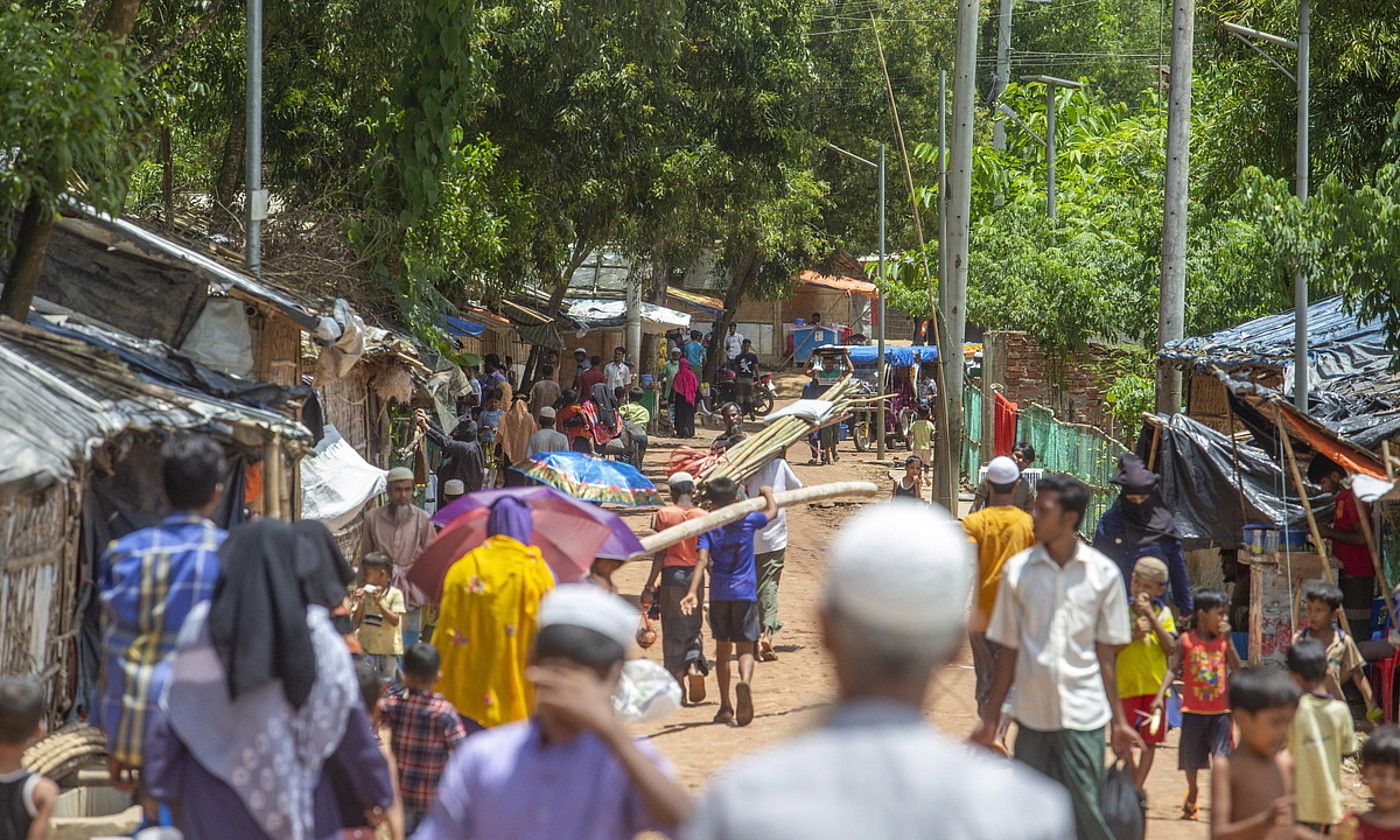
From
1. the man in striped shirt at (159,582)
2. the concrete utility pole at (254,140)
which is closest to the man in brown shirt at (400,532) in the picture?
the concrete utility pole at (254,140)

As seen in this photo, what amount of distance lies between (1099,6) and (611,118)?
4135 centimetres

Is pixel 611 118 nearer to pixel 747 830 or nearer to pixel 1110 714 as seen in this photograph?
pixel 1110 714

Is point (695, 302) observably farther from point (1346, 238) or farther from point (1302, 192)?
point (1346, 238)

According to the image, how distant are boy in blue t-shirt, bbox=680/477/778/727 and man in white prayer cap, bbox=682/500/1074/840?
8.35 meters

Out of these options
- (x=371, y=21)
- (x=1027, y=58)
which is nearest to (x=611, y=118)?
(x=371, y=21)

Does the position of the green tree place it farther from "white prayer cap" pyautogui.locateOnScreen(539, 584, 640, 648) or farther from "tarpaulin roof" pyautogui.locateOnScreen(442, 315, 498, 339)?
A: "tarpaulin roof" pyautogui.locateOnScreen(442, 315, 498, 339)

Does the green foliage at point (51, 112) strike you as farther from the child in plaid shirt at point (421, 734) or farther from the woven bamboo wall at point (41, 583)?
the child in plaid shirt at point (421, 734)

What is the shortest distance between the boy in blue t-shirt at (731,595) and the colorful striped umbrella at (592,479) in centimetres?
135

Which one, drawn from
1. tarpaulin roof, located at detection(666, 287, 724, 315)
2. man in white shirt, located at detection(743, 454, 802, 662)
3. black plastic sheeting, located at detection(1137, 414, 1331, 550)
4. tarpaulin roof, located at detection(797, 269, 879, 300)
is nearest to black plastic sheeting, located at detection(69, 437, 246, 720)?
man in white shirt, located at detection(743, 454, 802, 662)

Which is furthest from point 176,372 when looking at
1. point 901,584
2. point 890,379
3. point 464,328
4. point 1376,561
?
point 890,379

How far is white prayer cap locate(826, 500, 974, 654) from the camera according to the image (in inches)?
90.3

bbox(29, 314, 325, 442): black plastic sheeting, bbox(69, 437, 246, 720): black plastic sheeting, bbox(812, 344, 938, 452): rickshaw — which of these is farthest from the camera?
bbox(812, 344, 938, 452): rickshaw

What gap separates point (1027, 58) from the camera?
60.6m

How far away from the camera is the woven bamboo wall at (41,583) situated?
791 cm
